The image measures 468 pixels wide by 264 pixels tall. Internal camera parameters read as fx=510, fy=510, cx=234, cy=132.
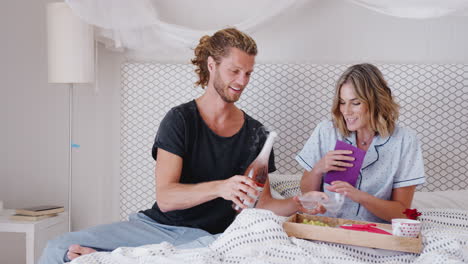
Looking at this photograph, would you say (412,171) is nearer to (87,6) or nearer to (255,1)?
(255,1)

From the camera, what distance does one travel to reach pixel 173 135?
1866 mm

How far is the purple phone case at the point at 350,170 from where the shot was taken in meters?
1.71

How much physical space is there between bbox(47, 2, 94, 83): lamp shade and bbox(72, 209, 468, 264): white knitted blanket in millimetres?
1263

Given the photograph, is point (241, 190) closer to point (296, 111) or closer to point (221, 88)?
point (221, 88)

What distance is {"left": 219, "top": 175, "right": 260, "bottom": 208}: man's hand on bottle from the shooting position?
58.3 inches

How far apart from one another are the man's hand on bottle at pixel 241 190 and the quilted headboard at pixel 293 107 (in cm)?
113

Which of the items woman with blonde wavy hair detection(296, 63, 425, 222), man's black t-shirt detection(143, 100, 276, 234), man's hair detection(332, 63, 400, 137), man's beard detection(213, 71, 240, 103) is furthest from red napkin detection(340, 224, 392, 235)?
man's beard detection(213, 71, 240, 103)

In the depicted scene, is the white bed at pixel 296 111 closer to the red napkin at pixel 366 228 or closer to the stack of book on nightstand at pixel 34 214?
the stack of book on nightstand at pixel 34 214

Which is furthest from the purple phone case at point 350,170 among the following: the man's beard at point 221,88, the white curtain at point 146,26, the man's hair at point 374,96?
the white curtain at point 146,26

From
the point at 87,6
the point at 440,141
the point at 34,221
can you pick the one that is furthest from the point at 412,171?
the point at 34,221

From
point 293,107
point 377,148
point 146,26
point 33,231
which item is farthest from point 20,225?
point 377,148

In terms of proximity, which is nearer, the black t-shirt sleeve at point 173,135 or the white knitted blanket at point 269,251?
the white knitted blanket at point 269,251

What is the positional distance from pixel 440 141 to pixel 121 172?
166cm

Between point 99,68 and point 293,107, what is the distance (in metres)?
1.08
